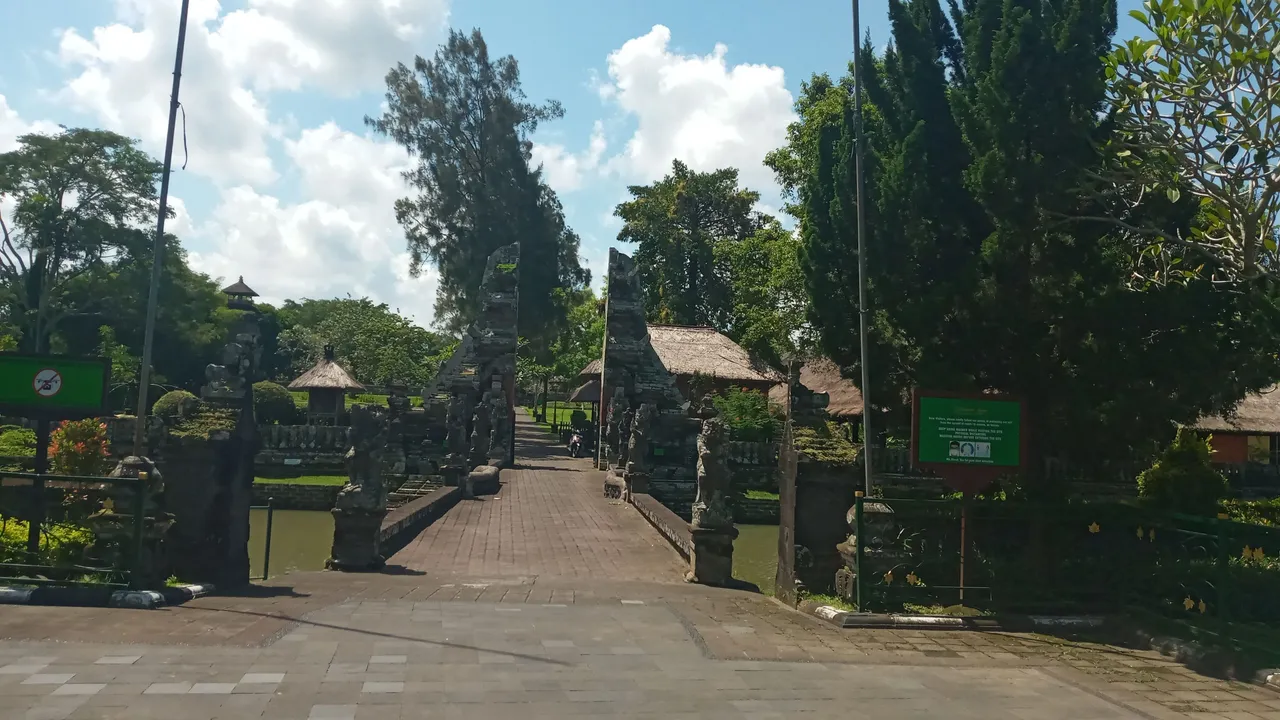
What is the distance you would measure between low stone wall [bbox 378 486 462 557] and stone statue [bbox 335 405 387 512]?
0.70 m

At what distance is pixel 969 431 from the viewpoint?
351 inches

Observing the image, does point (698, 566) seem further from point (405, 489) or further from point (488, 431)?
point (488, 431)

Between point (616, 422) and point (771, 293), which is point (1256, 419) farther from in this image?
point (616, 422)

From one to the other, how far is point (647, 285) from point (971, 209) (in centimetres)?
4194

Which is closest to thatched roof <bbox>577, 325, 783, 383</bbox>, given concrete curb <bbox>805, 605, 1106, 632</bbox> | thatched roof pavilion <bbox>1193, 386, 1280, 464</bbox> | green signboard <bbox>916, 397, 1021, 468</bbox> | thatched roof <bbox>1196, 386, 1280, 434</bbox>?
thatched roof pavilion <bbox>1193, 386, 1280, 464</bbox>

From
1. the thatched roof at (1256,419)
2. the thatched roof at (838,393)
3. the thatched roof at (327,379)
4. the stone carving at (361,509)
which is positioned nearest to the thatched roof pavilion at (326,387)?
the thatched roof at (327,379)

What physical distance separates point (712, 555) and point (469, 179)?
35.4 meters

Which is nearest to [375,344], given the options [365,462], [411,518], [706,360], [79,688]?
[706,360]

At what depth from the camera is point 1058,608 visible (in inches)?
354

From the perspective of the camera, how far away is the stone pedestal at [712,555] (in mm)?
12070

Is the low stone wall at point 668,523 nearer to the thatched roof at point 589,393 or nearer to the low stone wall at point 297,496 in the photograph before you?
the low stone wall at point 297,496

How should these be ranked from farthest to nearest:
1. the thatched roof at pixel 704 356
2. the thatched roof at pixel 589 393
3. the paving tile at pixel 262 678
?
the thatched roof at pixel 589 393
the thatched roof at pixel 704 356
the paving tile at pixel 262 678

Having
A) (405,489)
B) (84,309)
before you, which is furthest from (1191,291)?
(84,309)

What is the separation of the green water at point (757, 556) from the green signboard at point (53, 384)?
804 cm
